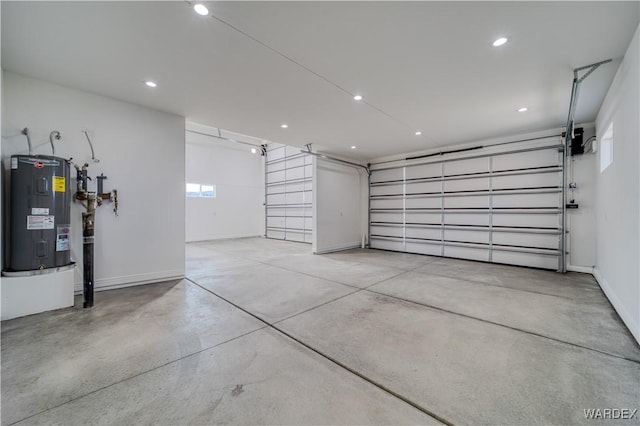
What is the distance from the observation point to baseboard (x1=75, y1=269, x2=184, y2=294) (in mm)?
3641

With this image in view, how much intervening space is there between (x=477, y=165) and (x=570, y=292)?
342 centimetres

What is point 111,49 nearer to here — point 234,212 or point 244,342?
point 244,342

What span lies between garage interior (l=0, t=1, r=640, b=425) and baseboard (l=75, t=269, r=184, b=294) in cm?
3

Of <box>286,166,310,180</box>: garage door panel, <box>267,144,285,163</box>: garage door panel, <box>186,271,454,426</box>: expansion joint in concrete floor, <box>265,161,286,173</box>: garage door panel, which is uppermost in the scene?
<box>267,144,285,163</box>: garage door panel

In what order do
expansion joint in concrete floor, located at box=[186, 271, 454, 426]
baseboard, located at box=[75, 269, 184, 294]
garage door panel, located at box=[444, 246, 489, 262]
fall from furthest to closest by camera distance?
garage door panel, located at box=[444, 246, 489, 262] < baseboard, located at box=[75, 269, 184, 294] < expansion joint in concrete floor, located at box=[186, 271, 454, 426]

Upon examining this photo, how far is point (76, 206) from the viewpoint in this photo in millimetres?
3451

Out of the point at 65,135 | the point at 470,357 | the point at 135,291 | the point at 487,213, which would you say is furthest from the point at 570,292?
the point at 65,135

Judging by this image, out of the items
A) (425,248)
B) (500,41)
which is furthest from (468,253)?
(500,41)

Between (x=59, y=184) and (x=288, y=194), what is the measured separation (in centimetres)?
758

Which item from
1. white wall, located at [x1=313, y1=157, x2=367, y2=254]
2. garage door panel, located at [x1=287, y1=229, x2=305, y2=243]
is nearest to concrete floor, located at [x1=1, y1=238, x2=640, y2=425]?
white wall, located at [x1=313, y1=157, x2=367, y2=254]

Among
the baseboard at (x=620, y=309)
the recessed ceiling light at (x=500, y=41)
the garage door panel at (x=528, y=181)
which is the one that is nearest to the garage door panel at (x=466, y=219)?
the garage door panel at (x=528, y=181)

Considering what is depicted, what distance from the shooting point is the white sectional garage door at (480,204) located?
17.2 ft

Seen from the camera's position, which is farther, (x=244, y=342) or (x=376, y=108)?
(x=376, y=108)

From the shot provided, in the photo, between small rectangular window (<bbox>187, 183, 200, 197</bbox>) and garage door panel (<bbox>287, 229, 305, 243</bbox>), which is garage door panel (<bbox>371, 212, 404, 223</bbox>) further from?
small rectangular window (<bbox>187, 183, 200, 197</bbox>)
